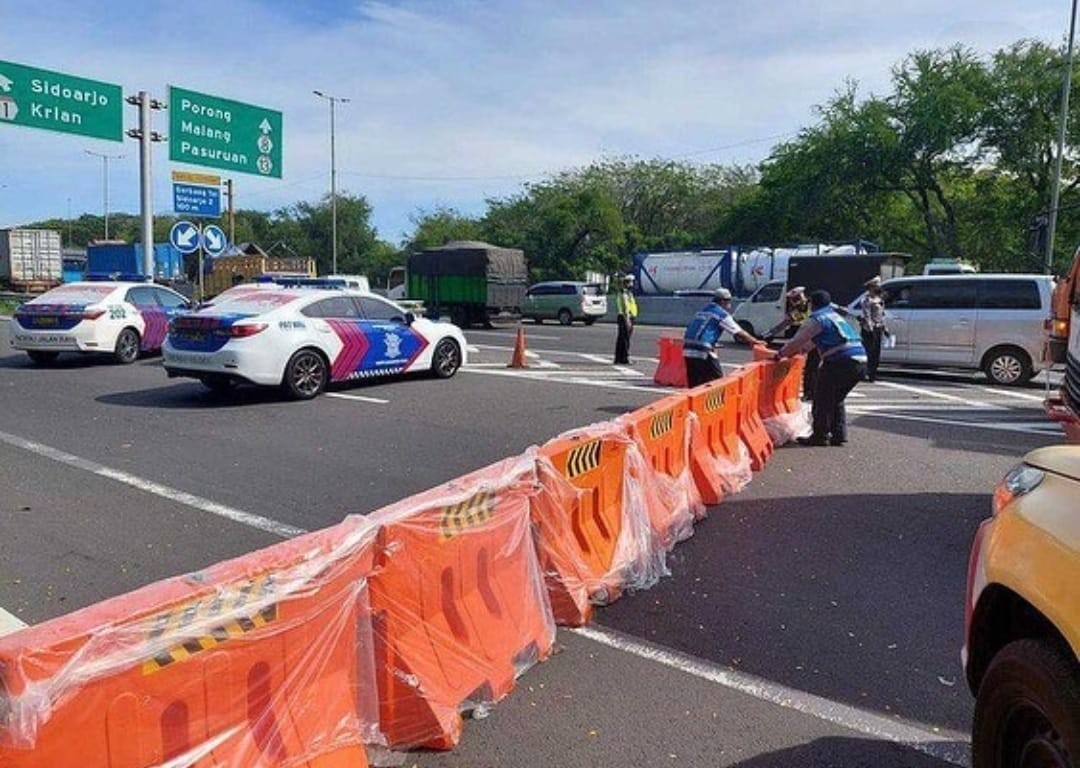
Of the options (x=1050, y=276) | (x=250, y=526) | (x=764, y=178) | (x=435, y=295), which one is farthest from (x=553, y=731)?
(x=764, y=178)

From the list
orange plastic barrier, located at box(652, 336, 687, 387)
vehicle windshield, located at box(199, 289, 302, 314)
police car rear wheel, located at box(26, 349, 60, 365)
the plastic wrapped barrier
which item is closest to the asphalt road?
the plastic wrapped barrier

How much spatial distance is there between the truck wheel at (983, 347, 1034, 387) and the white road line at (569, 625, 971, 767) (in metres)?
13.2

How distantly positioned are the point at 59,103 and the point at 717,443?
19346 millimetres

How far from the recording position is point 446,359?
1420 cm

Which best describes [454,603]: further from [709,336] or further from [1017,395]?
[1017,395]

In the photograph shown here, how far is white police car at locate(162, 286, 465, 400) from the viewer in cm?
1115

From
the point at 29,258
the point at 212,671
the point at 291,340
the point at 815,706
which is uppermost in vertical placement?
the point at 29,258

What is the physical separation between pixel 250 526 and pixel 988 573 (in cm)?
472

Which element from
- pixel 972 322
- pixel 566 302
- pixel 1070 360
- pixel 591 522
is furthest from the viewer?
pixel 566 302

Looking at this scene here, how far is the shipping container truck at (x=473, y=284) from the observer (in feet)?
97.8

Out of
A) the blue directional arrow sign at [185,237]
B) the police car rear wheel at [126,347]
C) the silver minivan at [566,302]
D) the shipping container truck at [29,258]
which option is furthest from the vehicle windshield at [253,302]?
the shipping container truck at [29,258]

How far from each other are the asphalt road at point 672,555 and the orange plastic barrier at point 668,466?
0.19 meters

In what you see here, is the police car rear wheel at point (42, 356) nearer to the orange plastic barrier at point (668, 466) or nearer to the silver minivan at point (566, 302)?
the orange plastic barrier at point (668, 466)

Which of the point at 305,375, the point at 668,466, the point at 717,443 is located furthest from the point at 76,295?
the point at 668,466
